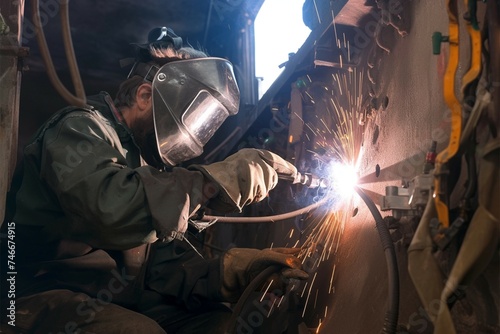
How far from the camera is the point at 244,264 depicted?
8.88 ft

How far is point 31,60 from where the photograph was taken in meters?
4.68

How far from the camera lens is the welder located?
2088mm

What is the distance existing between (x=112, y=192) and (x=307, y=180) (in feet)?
2.59

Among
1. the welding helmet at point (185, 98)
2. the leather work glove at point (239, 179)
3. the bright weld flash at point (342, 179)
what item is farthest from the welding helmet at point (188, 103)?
the bright weld flash at point (342, 179)

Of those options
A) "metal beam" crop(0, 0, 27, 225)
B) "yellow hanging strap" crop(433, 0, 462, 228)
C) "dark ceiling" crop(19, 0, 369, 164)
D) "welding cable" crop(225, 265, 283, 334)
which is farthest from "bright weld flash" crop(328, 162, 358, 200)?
"dark ceiling" crop(19, 0, 369, 164)

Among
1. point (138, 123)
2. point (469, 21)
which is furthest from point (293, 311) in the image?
point (469, 21)

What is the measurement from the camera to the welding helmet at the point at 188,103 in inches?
104

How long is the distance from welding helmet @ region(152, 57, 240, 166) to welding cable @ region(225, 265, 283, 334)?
2.20 feet

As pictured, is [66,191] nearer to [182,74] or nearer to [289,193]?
[182,74]

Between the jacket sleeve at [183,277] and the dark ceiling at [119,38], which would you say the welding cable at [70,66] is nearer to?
the jacket sleeve at [183,277]

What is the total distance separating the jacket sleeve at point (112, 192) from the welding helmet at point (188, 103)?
1.52 feet

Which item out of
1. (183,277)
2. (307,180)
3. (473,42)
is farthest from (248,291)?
(473,42)

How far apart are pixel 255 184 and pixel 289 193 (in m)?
0.85

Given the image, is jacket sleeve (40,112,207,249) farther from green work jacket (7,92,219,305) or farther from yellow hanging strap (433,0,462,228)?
yellow hanging strap (433,0,462,228)
